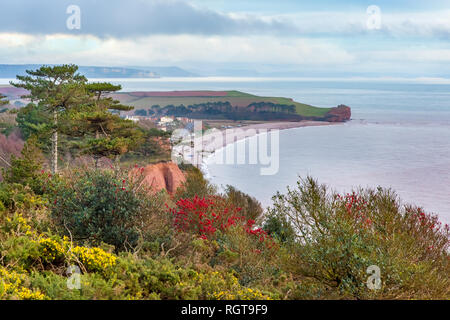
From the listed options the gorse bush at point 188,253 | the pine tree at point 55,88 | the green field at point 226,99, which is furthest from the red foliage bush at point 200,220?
the green field at point 226,99

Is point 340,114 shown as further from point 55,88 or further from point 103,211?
point 103,211

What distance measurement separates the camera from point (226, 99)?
106 meters

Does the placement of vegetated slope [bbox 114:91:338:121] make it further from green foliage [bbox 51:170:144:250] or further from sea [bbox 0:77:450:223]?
green foliage [bbox 51:170:144:250]

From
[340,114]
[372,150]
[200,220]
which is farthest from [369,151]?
[200,220]

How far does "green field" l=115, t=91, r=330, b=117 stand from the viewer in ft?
331

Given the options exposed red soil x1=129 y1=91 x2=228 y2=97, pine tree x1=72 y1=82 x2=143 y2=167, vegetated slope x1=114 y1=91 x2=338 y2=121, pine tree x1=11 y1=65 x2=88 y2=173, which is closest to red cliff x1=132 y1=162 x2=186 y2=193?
pine tree x1=72 y1=82 x2=143 y2=167

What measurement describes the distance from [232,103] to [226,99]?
320cm

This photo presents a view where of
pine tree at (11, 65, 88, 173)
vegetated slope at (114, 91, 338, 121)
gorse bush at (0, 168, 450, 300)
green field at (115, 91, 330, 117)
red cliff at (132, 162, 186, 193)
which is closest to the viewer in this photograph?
gorse bush at (0, 168, 450, 300)

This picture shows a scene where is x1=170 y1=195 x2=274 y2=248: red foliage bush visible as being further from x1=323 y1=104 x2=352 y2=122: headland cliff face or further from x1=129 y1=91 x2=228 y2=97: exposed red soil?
x1=323 y1=104 x2=352 y2=122: headland cliff face

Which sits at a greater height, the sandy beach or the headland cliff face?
the headland cliff face

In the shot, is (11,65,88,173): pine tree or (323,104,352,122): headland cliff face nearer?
(11,65,88,173): pine tree

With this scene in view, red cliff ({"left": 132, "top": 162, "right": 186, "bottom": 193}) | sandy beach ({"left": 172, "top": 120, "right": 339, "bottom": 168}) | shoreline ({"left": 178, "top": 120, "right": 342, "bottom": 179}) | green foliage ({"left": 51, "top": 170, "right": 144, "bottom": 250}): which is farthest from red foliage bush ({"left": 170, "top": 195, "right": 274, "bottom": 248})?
shoreline ({"left": 178, "top": 120, "right": 342, "bottom": 179})

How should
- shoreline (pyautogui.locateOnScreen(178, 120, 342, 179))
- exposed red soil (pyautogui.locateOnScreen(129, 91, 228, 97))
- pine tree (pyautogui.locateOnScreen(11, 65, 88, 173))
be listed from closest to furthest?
pine tree (pyautogui.locateOnScreen(11, 65, 88, 173))
shoreline (pyautogui.locateOnScreen(178, 120, 342, 179))
exposed red soil (pyautogui.locateOnScreen(129, 91, 228, 97))
